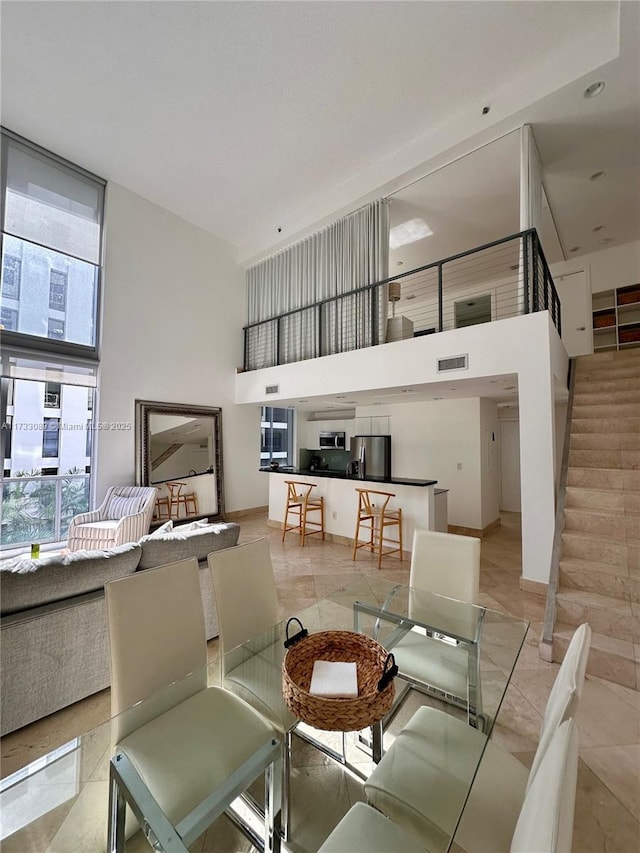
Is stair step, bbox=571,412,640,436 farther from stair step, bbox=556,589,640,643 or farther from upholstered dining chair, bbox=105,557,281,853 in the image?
upholstered dining chair, bbox=105,557,281,853

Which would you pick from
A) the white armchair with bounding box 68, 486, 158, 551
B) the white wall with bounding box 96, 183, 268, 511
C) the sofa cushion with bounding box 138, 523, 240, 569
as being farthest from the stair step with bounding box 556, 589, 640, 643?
the white wall with bounding box 96, 183, 268, 511

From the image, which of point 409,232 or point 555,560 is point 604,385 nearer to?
point 555,560

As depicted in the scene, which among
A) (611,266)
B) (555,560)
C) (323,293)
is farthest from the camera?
(611,266)

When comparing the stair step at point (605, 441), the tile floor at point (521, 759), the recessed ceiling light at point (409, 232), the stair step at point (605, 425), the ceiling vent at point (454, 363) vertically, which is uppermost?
the recessed ceiling light at point (409, 232)

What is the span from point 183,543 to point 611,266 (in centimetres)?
800

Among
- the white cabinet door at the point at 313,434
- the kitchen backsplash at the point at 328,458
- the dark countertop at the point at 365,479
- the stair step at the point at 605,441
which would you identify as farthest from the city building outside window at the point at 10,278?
the stair step at the point at 605,441

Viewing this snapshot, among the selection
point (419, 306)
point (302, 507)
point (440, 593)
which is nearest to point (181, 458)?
point (302, 507)

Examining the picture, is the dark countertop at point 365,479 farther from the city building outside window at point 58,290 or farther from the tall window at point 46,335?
the city building outside window at point 58,290

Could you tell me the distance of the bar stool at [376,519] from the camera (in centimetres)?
463

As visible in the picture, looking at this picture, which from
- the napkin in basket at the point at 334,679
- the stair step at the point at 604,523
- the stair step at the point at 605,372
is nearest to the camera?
the napkin in basket at the point at 334,679

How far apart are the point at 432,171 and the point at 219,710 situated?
225 inches

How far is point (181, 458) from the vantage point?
5.99m

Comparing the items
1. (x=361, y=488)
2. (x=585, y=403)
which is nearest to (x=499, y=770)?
(x=361, y=488)

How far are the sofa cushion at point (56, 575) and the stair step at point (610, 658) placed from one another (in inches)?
114
